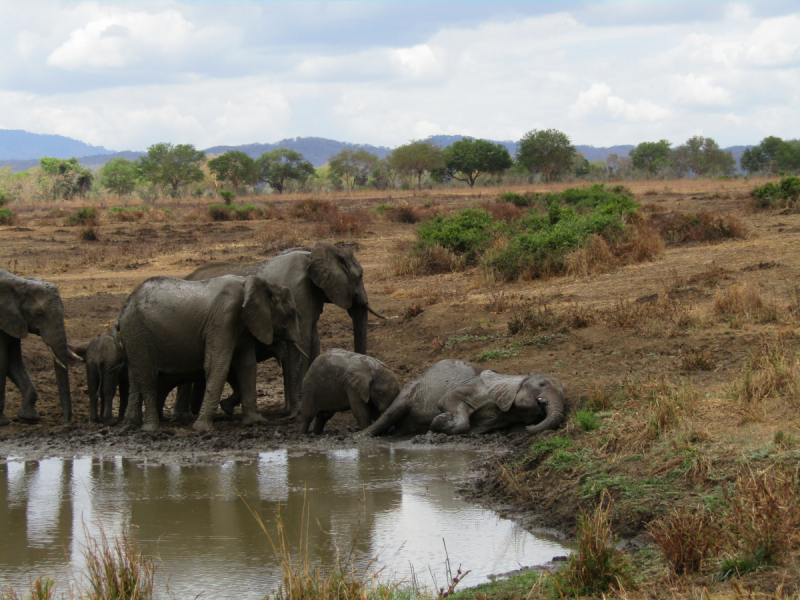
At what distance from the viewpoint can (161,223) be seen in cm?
2972

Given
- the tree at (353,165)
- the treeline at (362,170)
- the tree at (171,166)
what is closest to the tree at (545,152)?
the treeline at (362,170)

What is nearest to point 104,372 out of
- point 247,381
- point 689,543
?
point 247,381

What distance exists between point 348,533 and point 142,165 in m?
62.8

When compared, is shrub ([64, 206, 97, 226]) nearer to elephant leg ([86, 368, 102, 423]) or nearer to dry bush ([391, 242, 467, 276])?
dry bush ([391, 242, 467, 276])

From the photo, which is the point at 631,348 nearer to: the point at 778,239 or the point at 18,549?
the point at 18,549

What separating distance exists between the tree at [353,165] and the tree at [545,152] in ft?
56.8

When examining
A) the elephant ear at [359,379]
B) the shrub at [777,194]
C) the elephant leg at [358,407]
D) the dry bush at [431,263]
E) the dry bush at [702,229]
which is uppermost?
the shrub at [777,194]

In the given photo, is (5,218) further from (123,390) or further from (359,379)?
(359,379)

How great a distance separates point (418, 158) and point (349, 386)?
57325mm

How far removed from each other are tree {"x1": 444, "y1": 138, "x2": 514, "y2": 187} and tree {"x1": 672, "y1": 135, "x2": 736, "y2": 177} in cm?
2623

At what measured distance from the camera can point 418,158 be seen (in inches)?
2518

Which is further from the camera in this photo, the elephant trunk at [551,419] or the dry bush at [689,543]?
the elephant trunk at [551,419]

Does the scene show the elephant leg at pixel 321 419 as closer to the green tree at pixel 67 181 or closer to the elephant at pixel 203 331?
the elephant at pixel 203 331

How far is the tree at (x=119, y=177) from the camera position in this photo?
68919 millimetres
